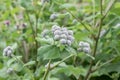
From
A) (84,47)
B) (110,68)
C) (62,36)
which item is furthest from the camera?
(110,68)

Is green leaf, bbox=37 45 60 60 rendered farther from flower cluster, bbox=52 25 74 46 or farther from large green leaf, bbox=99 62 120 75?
large green leaf, bbox=99 62 120 75

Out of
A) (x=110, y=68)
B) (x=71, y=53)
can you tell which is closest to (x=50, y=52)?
(x=71, y=53)

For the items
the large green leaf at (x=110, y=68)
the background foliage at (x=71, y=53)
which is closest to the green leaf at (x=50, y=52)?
the background foliage at (x=71, y=53)

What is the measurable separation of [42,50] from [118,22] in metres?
0.64

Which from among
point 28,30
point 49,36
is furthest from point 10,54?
point 28,30

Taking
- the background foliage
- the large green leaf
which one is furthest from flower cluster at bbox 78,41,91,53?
the large green leaf

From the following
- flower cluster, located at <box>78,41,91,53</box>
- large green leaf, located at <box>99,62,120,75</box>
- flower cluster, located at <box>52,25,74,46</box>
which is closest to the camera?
flower cluster, located at <box>52,25,74,46</box>

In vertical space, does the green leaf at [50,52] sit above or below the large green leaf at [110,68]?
above

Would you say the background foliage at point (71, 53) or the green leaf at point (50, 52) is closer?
the green leaf at point (50, 52)

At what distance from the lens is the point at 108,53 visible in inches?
85.9

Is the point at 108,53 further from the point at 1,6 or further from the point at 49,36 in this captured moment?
the point at 1,6

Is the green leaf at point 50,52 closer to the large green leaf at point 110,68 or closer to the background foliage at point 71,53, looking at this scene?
the background foliage at point 71,53

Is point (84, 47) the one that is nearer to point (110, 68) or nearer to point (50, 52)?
point (50, 52)

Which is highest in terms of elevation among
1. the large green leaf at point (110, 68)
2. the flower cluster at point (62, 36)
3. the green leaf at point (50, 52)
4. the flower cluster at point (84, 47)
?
the flower cluster at point (62, 36)
